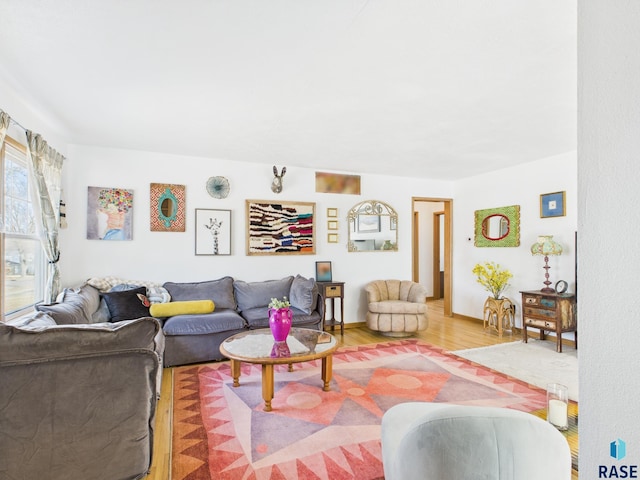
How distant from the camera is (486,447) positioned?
1.03 metres

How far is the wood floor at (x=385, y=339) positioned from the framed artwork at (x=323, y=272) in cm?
84

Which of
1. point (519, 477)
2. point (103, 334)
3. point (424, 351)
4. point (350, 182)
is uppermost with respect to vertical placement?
point (350, 182)

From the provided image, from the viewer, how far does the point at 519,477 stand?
3.32 feet

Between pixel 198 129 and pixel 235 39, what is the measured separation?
68.5 inches

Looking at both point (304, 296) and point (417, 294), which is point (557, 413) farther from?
point (417, 294)

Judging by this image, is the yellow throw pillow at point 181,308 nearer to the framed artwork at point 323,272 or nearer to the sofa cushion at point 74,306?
the sofa cushion at point 74,306

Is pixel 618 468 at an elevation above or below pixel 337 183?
below

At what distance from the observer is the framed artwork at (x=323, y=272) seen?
17.3 feet

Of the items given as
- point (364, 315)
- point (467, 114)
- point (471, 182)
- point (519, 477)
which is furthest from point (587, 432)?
point (471, 182)

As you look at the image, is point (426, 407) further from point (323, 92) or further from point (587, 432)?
point (323, 92)

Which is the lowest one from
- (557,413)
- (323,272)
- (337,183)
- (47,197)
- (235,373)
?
(235,373)

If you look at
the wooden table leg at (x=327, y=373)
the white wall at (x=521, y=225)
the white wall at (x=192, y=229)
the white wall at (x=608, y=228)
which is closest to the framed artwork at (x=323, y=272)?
the white wall at (x=192, y=229)

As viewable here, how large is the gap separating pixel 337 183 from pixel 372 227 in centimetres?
92

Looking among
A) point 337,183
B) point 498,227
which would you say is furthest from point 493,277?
point 337,183
